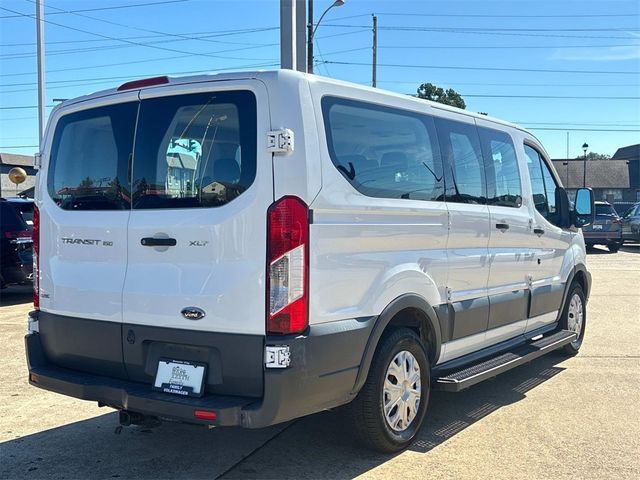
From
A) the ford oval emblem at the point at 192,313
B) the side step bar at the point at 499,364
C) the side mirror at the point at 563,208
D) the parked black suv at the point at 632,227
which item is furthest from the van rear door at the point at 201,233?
the parked black suv at the point at 632,227

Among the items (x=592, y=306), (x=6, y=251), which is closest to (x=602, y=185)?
(x=592, y=306)

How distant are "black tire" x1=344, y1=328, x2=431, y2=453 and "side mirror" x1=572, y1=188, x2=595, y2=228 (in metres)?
3.38

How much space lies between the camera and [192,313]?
3.32 meters

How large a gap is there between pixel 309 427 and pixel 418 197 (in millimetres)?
1849

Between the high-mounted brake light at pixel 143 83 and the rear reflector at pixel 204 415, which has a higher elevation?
the high-mounted brake light at pixel 143 83

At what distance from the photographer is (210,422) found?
3121mm

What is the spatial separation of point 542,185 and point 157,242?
410 cm

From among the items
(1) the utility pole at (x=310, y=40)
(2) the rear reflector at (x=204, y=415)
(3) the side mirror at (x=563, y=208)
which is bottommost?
(2) the rear reflector at (x=204, y=415)

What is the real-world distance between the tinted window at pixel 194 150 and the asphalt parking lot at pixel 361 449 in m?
1.68

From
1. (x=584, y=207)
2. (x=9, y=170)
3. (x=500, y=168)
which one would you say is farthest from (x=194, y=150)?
(x=9, y=170)

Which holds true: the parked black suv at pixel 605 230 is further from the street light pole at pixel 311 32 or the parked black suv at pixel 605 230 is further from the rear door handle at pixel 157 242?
the rear door handle at pixel 157 242

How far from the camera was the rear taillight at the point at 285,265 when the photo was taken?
3152mm

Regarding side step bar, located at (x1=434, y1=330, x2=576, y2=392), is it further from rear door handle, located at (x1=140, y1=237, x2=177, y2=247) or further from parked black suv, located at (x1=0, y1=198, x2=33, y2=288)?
parked black suv, located at (x1=0, y1=198, x2=33, y2=288)

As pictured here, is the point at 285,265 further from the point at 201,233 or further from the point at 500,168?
the point at 500,168
